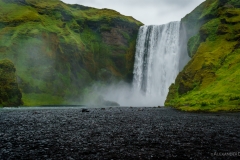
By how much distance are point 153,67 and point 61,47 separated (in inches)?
2065

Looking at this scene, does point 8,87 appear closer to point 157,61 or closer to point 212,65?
point 157,61

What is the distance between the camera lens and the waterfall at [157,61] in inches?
4045

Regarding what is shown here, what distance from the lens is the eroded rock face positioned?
84312 millimetres

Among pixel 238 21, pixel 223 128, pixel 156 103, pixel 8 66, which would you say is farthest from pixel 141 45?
pixel 223 128

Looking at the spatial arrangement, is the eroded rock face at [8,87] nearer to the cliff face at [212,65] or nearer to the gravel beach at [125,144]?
the cliff face at [212,65]

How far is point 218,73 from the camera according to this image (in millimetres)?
63625

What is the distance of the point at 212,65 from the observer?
67312 mm

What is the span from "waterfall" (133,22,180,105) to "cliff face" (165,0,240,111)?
12.5 metres

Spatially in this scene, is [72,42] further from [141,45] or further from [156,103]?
[156,103]

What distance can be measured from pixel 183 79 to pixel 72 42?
80.1 metres

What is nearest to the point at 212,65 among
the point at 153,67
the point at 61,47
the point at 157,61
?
the point at 157,61

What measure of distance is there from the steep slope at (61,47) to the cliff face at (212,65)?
187ft

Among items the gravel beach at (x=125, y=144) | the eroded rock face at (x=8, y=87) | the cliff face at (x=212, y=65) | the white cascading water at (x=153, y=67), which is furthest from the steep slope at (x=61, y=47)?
the gravel beach at (x=125, y=144)

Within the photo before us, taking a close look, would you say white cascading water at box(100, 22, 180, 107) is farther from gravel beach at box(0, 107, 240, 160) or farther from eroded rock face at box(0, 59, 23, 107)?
gravel beach at box(0, 107, 240, 160)
